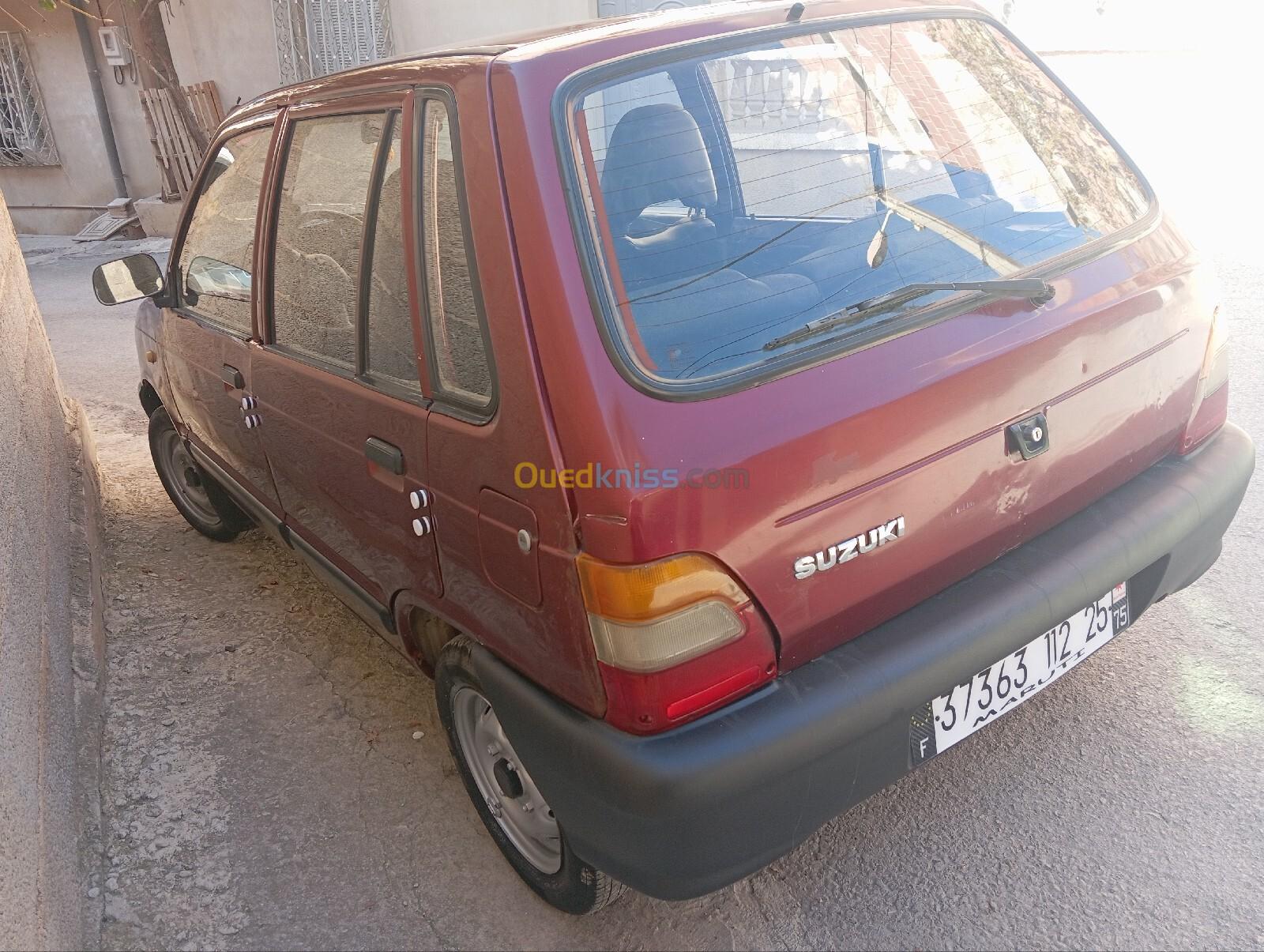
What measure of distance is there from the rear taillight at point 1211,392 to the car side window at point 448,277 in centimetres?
173

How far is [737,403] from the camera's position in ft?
5.70

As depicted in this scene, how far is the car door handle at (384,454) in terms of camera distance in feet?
7.32

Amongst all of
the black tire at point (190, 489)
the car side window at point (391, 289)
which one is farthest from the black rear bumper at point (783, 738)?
the black tire at point (190, 489)

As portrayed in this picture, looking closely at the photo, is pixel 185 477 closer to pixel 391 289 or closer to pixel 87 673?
pixel 87 673

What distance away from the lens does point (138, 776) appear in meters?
2.94

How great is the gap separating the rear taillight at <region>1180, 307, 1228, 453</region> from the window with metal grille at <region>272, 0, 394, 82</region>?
886 centimetres

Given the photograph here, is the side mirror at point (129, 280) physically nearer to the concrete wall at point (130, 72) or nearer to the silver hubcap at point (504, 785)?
the silver hubcap at point (504, 785)

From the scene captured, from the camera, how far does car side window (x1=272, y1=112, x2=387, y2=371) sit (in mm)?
2359

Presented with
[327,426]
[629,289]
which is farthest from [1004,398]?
[327,426]

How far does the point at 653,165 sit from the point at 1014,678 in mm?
1291

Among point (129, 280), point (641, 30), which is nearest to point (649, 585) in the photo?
point (641, 30)

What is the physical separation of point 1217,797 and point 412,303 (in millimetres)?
2208

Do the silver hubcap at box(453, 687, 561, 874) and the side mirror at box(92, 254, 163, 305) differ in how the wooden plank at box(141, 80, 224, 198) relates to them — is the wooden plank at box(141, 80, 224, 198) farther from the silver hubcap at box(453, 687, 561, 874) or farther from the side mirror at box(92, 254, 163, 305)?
the silver hubcap at box(453, 687, 561, 874)

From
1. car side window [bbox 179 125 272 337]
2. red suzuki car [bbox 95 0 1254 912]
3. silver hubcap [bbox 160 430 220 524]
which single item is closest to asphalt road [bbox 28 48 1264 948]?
red suzuki car [bbox 95 0 1254 912]
